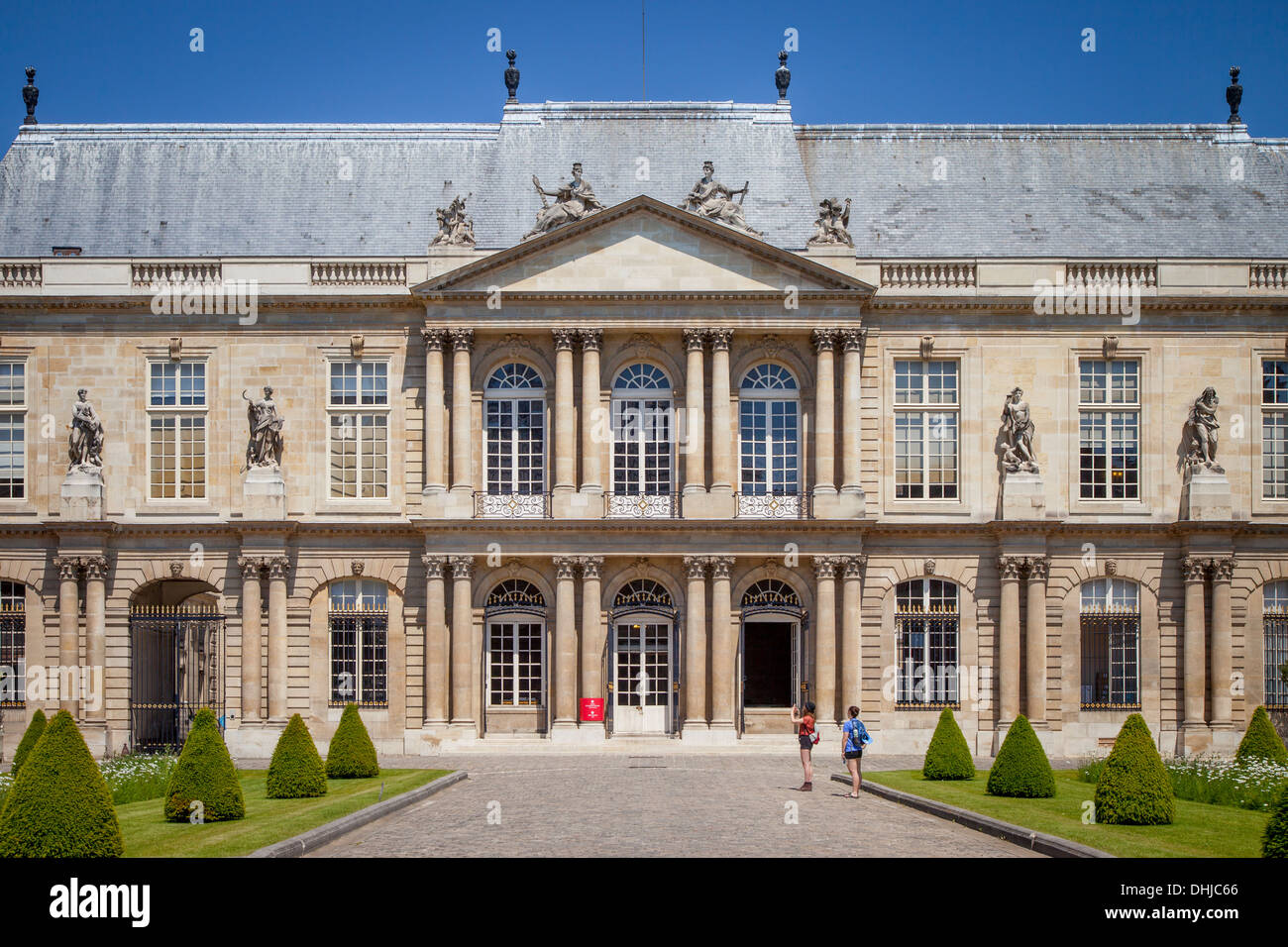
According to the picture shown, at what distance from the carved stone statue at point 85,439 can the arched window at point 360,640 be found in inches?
268

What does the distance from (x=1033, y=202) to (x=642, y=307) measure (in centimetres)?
1238

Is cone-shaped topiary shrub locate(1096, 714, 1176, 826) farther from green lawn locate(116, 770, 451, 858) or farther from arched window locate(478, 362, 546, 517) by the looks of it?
arched window locate(478, 362, 546, 517)

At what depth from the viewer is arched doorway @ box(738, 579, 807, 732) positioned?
38.4 meters

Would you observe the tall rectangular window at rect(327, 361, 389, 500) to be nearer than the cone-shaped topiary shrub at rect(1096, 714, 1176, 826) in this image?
No

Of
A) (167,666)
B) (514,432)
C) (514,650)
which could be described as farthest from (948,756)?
(167,666)

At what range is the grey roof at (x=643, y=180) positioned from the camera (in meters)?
41.7

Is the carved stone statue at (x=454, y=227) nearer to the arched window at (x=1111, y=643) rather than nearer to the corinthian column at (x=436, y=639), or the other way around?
the corinthian column at (x=436, y=639)

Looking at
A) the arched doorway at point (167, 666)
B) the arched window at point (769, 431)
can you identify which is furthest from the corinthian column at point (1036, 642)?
the arched doorway at point (167, 666)

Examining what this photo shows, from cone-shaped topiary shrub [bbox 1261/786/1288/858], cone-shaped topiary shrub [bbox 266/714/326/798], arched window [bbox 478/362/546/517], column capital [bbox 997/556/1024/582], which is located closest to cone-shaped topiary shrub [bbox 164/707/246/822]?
cone-shaped topiary shrub [bbox 266/714/326/798]

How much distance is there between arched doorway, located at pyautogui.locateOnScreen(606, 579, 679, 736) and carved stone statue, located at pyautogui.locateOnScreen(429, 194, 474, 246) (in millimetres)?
9795

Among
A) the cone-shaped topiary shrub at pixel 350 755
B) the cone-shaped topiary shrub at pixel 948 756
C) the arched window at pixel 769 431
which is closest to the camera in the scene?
the cone-shaped topiary shrub at pixel 350 755

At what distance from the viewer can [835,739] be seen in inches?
1454
